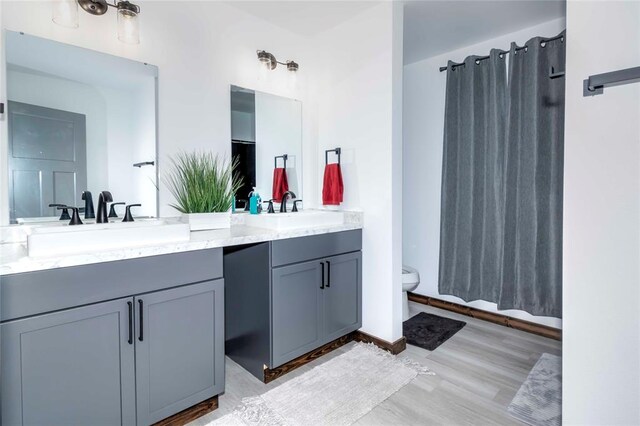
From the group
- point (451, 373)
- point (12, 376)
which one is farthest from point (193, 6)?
point (451, 373)

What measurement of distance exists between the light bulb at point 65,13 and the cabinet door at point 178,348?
135 cm

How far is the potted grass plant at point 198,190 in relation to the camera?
74.4 inches

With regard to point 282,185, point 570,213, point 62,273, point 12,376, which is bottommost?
point 12,376

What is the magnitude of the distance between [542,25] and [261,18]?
6.81ft

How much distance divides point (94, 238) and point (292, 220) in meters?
1.02

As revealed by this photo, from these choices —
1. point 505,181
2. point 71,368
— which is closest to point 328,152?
point 505,181

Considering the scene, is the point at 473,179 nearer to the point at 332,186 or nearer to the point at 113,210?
the point at 332,186

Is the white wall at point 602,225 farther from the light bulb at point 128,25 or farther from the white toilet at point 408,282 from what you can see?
the light bulb at point 128,25

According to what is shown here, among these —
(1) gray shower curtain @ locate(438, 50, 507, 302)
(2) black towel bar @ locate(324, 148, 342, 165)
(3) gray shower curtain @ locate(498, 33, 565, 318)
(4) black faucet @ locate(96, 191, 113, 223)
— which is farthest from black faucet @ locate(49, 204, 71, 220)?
(3) gray shower curtain @ locate(498, 33, 565, 318)

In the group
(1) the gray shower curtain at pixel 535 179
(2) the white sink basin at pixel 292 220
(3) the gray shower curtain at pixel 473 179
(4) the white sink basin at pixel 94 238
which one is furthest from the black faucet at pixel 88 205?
(1) the gray shower curtain at pixel 535 179

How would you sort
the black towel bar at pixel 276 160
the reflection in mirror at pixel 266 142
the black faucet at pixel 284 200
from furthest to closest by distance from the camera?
1. the black towel bar at pixel 276 160
2. the black faucet at pixel 284 200
3. the reflection in mirror at pixel 266 142

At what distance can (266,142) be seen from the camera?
246cm

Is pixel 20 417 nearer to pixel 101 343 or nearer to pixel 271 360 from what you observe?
pixel 101 343

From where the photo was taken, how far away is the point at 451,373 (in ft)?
6.63
